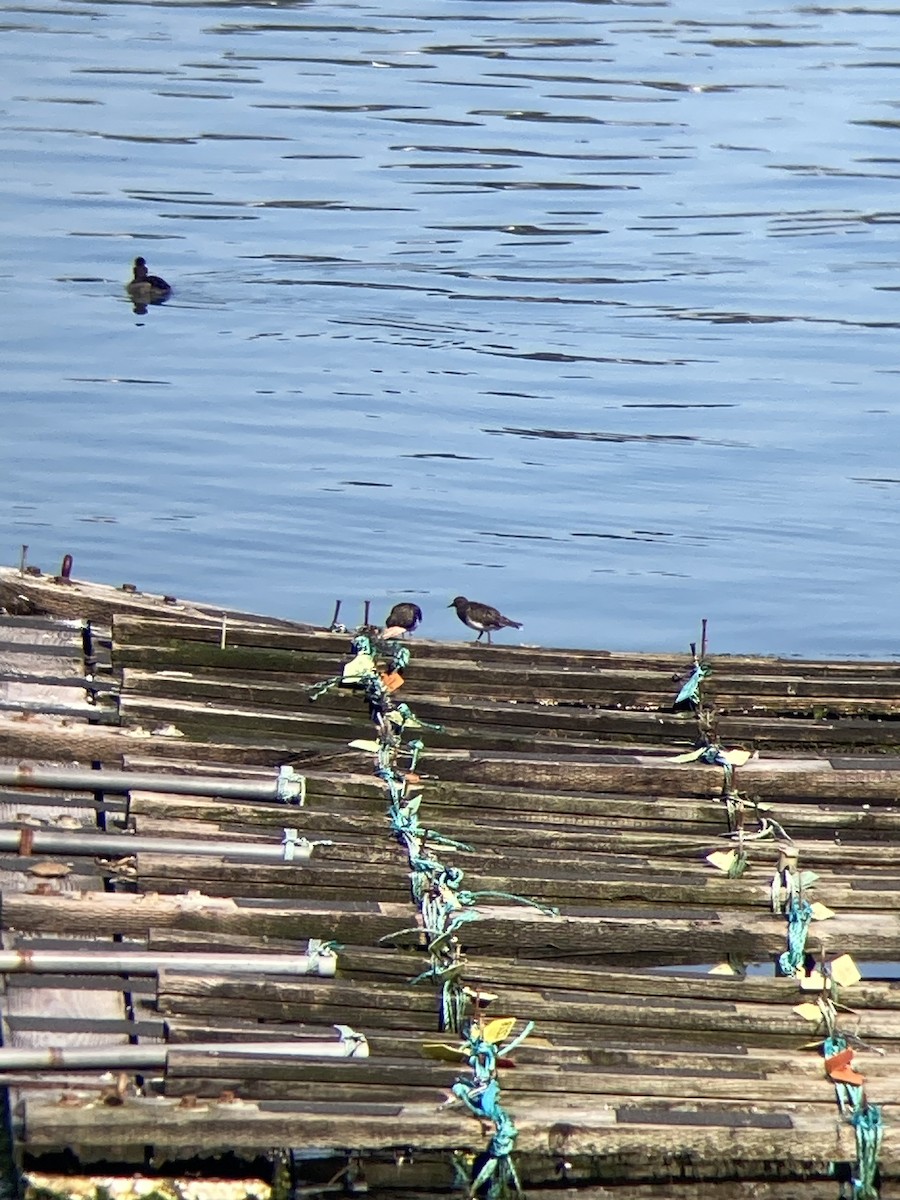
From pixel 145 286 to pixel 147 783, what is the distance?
773 inches

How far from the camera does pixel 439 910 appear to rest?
743cm

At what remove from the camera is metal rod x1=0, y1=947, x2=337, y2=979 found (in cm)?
680

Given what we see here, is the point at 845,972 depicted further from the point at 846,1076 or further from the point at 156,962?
the point at 156,962

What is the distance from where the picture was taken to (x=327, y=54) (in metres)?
42.6

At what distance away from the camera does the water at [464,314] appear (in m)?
19.0

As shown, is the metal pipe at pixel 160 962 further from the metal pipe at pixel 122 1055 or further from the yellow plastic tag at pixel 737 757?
the yellow plastic tag at pixel 737 757

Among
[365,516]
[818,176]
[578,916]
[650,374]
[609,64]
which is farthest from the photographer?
[609,64]

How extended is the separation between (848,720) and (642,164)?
2628cm

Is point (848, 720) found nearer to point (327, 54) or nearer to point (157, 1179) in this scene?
point (157, 1179)

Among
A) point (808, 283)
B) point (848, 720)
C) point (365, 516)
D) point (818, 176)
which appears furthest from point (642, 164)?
point (848, 720)

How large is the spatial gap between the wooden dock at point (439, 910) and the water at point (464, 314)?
706 centimetres

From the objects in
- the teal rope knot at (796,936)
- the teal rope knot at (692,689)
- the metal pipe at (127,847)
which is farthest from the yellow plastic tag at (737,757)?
the metal pipe at (127,847)

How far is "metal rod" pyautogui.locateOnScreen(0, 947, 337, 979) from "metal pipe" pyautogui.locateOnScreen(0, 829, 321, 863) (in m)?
0.71

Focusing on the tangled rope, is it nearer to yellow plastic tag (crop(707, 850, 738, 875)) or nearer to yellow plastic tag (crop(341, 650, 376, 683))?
yellow plastic tag (crop(341, 650, 376, 683))
